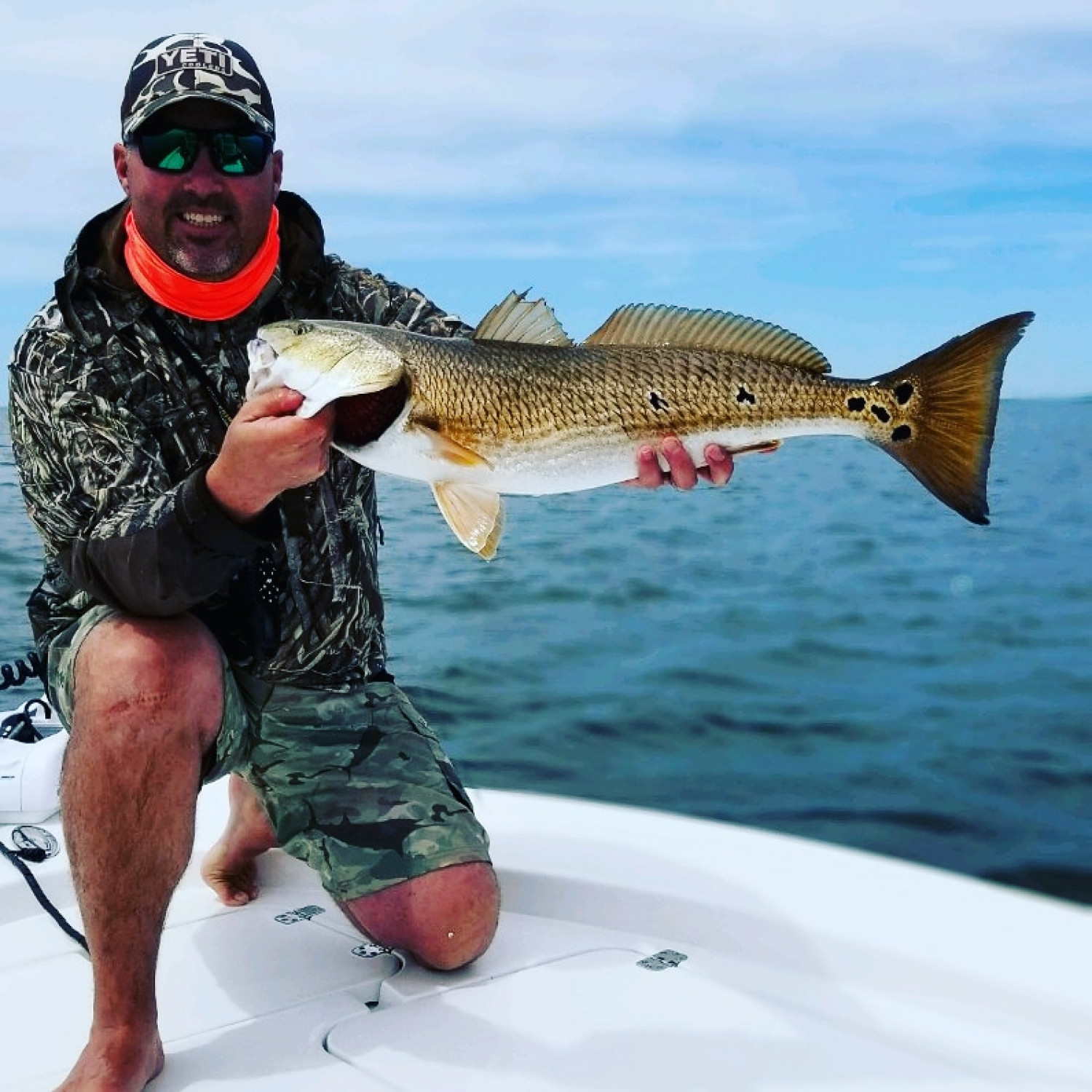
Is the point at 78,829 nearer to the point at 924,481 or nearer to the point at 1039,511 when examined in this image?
the point at 924,481

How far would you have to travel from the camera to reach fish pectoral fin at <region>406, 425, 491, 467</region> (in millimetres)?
2902

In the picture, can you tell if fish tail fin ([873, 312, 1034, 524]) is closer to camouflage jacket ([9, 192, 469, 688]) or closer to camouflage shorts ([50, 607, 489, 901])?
camouflage jacket ([9, 192, 469, 688])

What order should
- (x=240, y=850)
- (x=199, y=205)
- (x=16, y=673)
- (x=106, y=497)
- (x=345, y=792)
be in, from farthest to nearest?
(x=16, y=673) → (x=240, y=850) → (x=345, y=792) → (x=199, y=205) → (x=106, y=497)

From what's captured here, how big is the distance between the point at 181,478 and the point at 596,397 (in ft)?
4.00

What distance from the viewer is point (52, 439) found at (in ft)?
11.2

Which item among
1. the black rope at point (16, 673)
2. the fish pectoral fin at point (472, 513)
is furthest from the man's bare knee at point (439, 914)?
the black rope at point (16, 673)

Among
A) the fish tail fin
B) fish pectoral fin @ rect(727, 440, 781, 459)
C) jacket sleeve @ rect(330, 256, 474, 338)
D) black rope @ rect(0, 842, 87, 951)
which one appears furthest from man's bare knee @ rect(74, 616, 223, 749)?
the fish tail fin

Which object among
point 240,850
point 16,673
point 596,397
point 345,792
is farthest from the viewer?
point 16,673

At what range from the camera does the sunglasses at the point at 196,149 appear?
3396mm

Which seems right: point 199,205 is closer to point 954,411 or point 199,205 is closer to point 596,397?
point 596,397

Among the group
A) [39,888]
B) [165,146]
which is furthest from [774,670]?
[165,146]

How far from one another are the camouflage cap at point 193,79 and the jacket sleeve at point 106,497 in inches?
24.6

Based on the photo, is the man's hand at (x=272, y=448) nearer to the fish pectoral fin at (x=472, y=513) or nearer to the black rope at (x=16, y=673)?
the fish pectoral fin at (x=472, y=513)

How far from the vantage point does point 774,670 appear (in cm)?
1055
